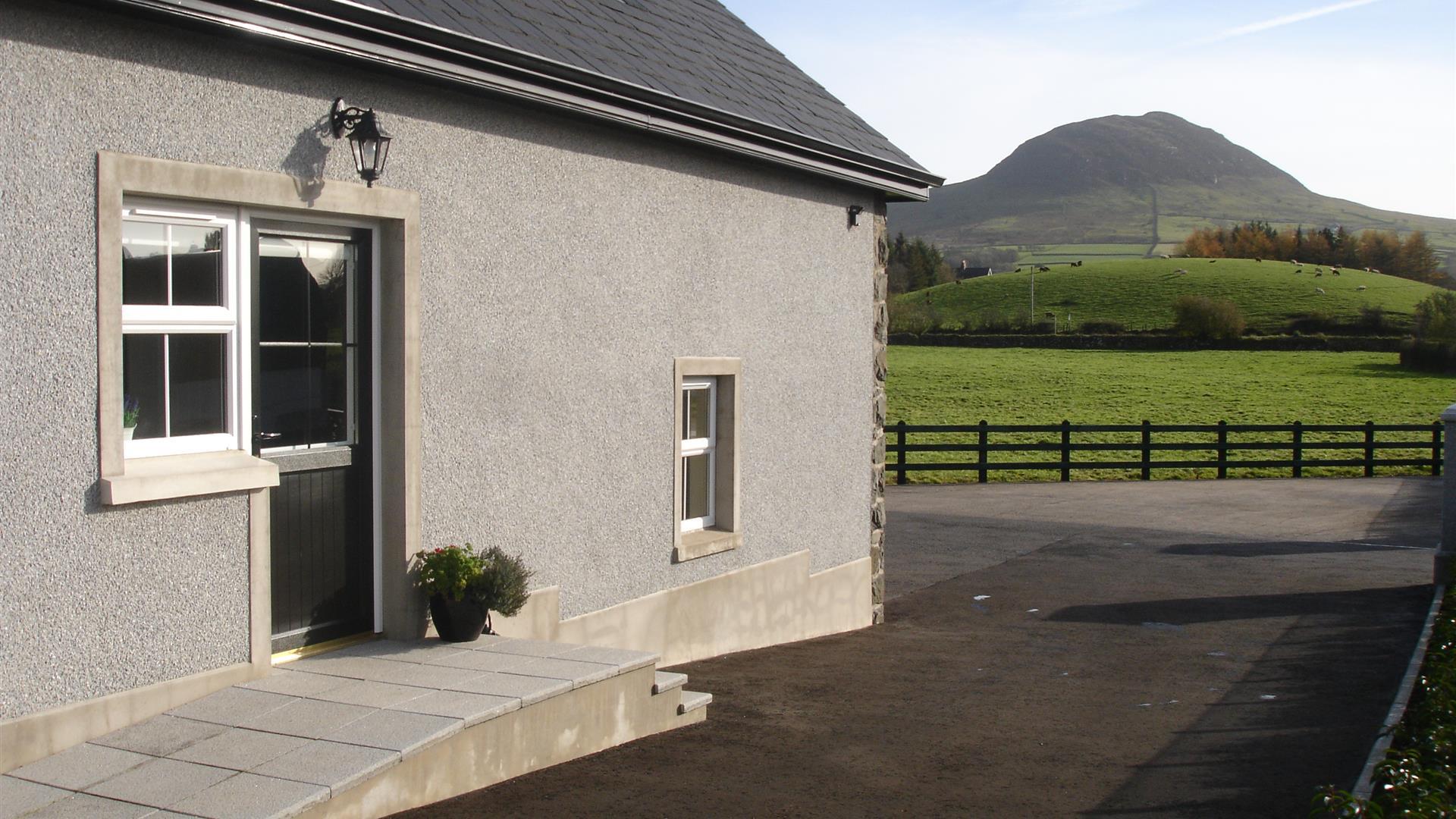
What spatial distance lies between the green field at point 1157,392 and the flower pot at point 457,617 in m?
20.5

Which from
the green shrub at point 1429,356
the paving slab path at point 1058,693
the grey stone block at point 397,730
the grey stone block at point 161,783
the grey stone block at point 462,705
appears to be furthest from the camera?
the green shrub at point 1429,356

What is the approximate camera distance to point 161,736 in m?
4.86

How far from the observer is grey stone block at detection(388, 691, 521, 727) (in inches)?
202

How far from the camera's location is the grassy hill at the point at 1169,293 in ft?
232

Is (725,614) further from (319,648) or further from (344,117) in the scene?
(344,117)

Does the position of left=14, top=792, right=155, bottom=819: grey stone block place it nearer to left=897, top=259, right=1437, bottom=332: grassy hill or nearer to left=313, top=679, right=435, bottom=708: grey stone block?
left=313, top=679, right=435, bottom=708: grey stone block

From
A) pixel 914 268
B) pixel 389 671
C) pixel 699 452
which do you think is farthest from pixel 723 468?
pixel 914 268

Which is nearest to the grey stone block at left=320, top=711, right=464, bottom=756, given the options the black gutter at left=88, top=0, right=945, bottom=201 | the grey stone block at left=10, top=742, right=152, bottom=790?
the grey stone block at left=10, top=742, right=152, bottom=790

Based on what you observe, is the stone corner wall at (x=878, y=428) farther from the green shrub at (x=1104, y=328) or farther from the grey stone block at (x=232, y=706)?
the green shrub at (x=1104, y=328)

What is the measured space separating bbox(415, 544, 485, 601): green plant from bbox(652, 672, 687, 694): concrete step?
105 cm

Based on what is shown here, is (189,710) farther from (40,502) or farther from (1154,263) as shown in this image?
(1154,263)

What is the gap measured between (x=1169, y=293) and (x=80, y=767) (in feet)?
264

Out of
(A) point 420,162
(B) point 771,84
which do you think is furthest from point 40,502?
(B) point 771,84

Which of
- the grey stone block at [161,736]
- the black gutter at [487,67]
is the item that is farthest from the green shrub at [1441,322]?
the grey stone block at [161,736]
